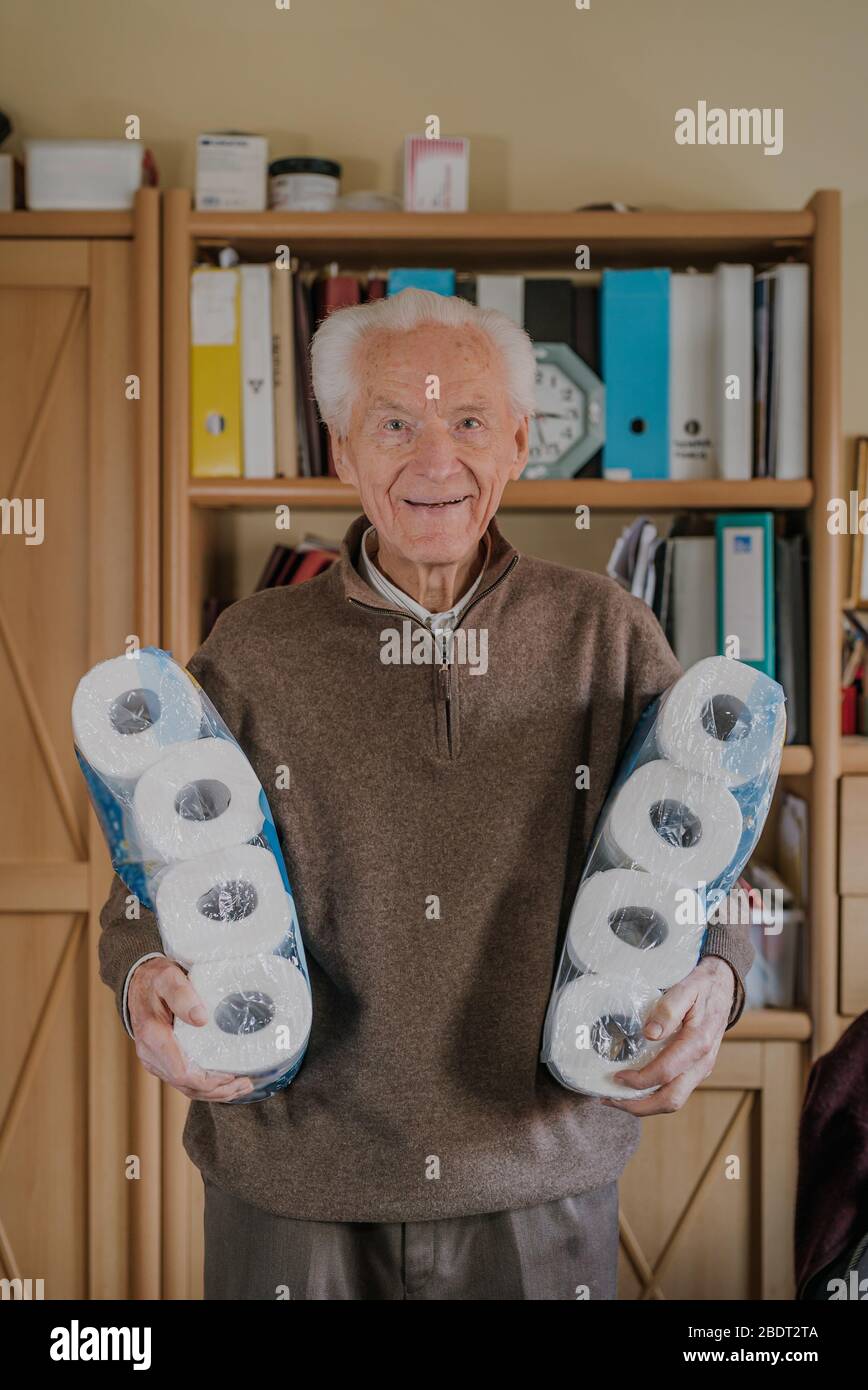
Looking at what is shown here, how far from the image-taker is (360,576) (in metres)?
1.14

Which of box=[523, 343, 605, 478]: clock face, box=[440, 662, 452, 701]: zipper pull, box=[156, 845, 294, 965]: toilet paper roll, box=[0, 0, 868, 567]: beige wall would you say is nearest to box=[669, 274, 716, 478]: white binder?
box=[523, 343, 605, 478]: clock face

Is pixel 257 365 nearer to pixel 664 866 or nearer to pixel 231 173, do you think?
pixel 231 173

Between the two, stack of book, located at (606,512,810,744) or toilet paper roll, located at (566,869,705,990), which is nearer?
toilet paper roll, located at (566,869,705,990)

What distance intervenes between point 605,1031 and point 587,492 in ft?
2.78

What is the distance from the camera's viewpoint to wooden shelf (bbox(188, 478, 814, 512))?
5.28 feet

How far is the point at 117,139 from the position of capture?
182cm

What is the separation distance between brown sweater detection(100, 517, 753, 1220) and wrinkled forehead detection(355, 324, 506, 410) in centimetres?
18

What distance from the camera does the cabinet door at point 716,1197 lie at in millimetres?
1687

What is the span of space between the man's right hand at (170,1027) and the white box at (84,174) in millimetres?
1138

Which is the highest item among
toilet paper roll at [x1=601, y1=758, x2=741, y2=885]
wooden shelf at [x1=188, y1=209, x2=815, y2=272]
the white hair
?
wooden shelf at [x1=188, y1=209, x2=815, y2=272]

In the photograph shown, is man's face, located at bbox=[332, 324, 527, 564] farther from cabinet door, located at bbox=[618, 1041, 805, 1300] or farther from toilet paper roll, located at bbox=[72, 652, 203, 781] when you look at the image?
cabinet door, located at bbox=[618, 1041, 805, 1300]
